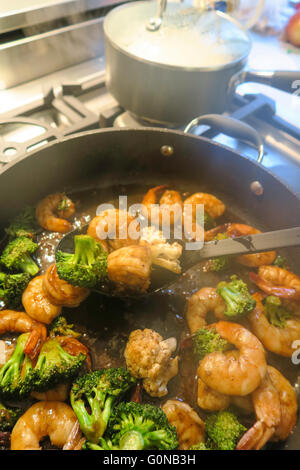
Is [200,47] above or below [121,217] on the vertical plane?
above

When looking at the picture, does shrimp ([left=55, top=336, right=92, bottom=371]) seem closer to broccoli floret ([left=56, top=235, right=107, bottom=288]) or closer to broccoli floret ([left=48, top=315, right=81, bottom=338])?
broccoli floret ([left=48, top=315, right=81, bottom=338])

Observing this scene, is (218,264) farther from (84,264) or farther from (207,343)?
(84,264)

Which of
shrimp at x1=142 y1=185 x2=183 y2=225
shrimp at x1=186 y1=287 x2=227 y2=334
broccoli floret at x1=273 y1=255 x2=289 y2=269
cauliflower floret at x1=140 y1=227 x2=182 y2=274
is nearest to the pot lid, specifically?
shrimp at x1=142 y1=185 x2=183 y2=225

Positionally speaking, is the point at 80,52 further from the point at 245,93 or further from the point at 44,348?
the point at 44,348

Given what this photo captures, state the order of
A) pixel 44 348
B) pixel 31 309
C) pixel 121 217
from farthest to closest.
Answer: pixel 121 217
pixel 31 309
pixel 44 348

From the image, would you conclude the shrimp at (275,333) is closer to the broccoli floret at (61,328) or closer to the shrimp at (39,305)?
the broccoli floret at (61,328)

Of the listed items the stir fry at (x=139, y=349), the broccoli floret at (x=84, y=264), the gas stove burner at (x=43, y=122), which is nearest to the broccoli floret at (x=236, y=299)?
the stir fry at (x=139, y=349)
